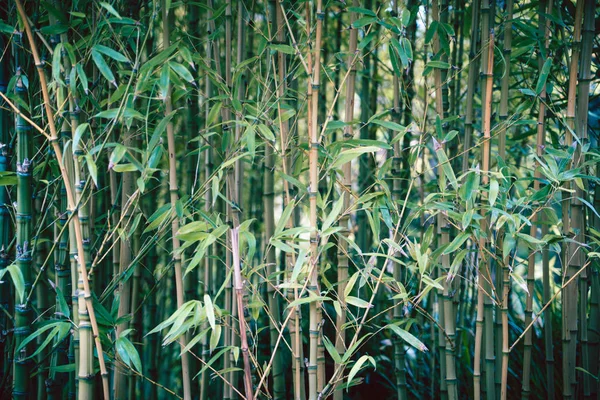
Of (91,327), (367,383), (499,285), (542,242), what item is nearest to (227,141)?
(91,327)

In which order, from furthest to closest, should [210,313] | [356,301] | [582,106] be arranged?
[582,106] → [356,301] → [210,313]

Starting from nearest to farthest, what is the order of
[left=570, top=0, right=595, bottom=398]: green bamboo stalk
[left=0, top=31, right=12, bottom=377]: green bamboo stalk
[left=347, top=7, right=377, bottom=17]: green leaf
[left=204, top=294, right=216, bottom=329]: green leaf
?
[left=204, top=294, right=216, bottom=329]: green leaf
[left=347, top=7, right=377, bottom=17]: green leaf
[left=0, top=31, right=12, bottom=377]: green bamboo stalk
[left=570, top=0, right=595, bottom=398]: green bamboo stalk

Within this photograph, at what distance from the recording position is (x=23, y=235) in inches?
49.2

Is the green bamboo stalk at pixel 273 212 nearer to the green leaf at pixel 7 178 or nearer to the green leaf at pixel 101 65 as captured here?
the green leaf at pixel 101 65

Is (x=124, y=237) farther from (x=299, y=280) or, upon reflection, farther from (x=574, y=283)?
(x=574, y=283)

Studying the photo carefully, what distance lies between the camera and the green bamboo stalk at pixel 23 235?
48.1 inches

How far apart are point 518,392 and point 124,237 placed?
57.8 inches

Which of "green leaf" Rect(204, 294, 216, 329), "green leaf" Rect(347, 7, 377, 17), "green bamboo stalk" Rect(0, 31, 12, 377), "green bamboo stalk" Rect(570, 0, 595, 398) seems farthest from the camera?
"green bamboo stalk" Rect(570, 0, 595, 398)

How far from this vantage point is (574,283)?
5.02 ft

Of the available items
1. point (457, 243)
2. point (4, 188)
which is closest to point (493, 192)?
point (457, 243)

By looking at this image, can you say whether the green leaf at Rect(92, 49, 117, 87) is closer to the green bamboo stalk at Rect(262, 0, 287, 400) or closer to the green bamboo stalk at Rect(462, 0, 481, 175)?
the green bamboo stalk at Rect(262, 0, 287, 400)

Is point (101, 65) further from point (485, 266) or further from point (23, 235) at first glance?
point (485, 266)

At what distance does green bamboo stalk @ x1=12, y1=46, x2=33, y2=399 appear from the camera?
1.22 m

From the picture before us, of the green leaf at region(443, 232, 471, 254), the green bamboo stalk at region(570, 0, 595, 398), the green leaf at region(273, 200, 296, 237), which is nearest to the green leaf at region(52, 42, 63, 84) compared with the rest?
the green leaf at region(273, 200, 296, 237)
